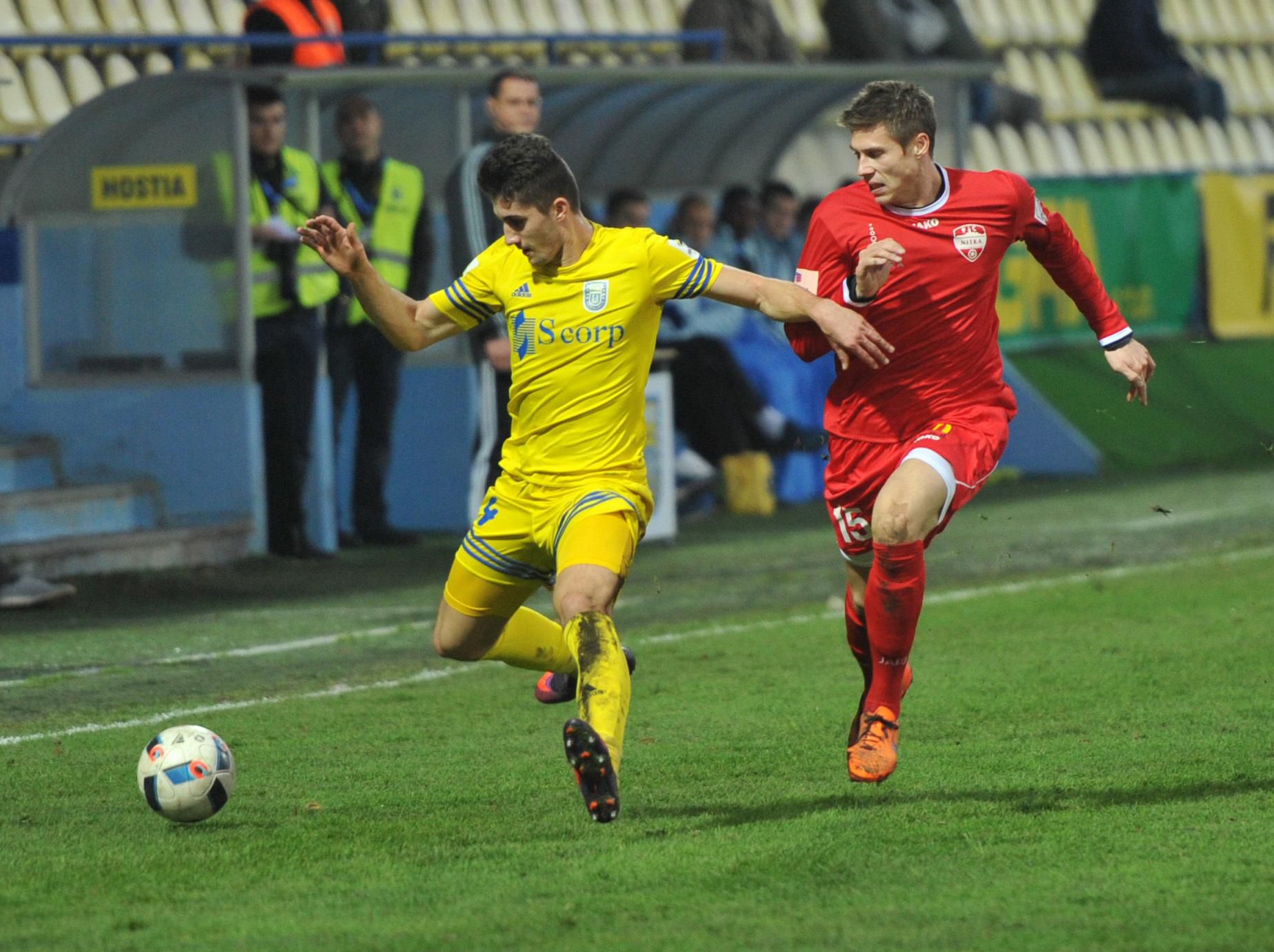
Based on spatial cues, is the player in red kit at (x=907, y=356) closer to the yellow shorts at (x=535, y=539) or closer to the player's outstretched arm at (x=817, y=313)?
the player's outstretched arm at (x=817, y=313)

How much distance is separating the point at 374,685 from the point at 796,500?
6.74 meters

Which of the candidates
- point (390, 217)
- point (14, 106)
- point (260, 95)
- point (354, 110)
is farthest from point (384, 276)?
point (14, 106)

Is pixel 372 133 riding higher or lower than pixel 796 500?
higher

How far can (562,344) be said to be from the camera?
5645 mm

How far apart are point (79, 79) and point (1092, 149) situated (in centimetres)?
1056

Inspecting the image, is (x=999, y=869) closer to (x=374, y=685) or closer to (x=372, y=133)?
(x=374, y=685)

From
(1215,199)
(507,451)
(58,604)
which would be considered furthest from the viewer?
(1215,199)

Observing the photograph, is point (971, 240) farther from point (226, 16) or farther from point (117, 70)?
point (226, 16)

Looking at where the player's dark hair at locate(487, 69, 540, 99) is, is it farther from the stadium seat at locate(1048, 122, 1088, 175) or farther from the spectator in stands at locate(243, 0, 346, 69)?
the stadium seat at locate(1048, 122, 1088, 175)

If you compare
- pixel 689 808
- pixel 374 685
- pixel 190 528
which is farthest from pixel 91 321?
pixel 689 808

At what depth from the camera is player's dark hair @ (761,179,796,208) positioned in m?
14.4

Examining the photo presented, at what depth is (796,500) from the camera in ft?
46.5

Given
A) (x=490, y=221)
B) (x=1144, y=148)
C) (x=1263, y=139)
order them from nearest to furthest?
(x=490, y=221) < (x=1144, y=148) < (x=1263, y=139)

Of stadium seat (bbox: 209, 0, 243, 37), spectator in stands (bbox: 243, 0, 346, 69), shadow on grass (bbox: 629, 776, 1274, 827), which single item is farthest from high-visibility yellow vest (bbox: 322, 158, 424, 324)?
shadow on grass (bbox: 629, 776, 1274, 827)
